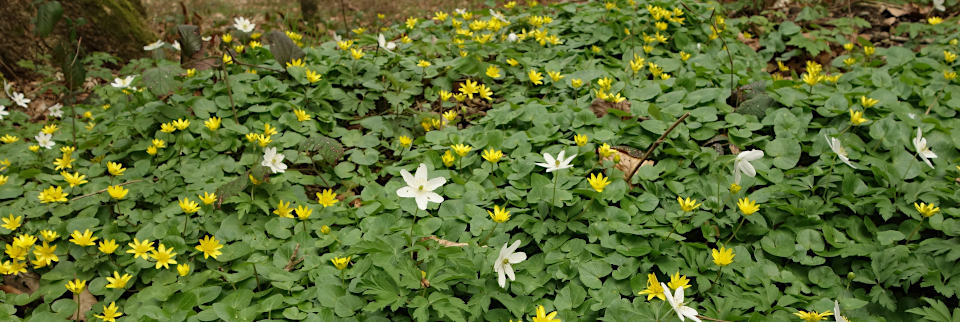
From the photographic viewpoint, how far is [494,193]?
2422 mm

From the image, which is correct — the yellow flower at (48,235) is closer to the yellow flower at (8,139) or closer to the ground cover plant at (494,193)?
the ground cover plant at (494,193)

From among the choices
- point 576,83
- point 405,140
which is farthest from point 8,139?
point 576,83

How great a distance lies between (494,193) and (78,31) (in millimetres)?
4507

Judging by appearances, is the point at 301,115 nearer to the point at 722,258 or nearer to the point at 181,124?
the point at 181,124

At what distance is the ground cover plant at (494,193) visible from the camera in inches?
77.2

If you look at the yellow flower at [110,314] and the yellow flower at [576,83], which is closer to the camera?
the yellow flower at [110,314]

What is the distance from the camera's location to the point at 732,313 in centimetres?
187

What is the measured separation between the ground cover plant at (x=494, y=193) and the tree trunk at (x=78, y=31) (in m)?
1.62

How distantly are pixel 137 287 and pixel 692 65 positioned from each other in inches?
127

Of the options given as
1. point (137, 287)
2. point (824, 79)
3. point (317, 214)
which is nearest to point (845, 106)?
point (824, 79)

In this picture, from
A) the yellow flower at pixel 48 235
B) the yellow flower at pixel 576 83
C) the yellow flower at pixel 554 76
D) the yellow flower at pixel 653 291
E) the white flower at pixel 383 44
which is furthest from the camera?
the white flower at pixel 383 44

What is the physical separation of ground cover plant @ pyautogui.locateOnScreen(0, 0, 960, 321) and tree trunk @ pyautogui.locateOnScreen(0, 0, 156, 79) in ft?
5.30

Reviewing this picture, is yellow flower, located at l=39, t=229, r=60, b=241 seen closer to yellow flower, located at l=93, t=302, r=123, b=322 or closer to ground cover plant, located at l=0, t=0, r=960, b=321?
ground cover plant, located at l=0, t=0, r=960, b=321

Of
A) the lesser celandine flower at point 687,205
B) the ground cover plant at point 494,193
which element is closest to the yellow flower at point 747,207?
the ground cover plant at point 494,193
